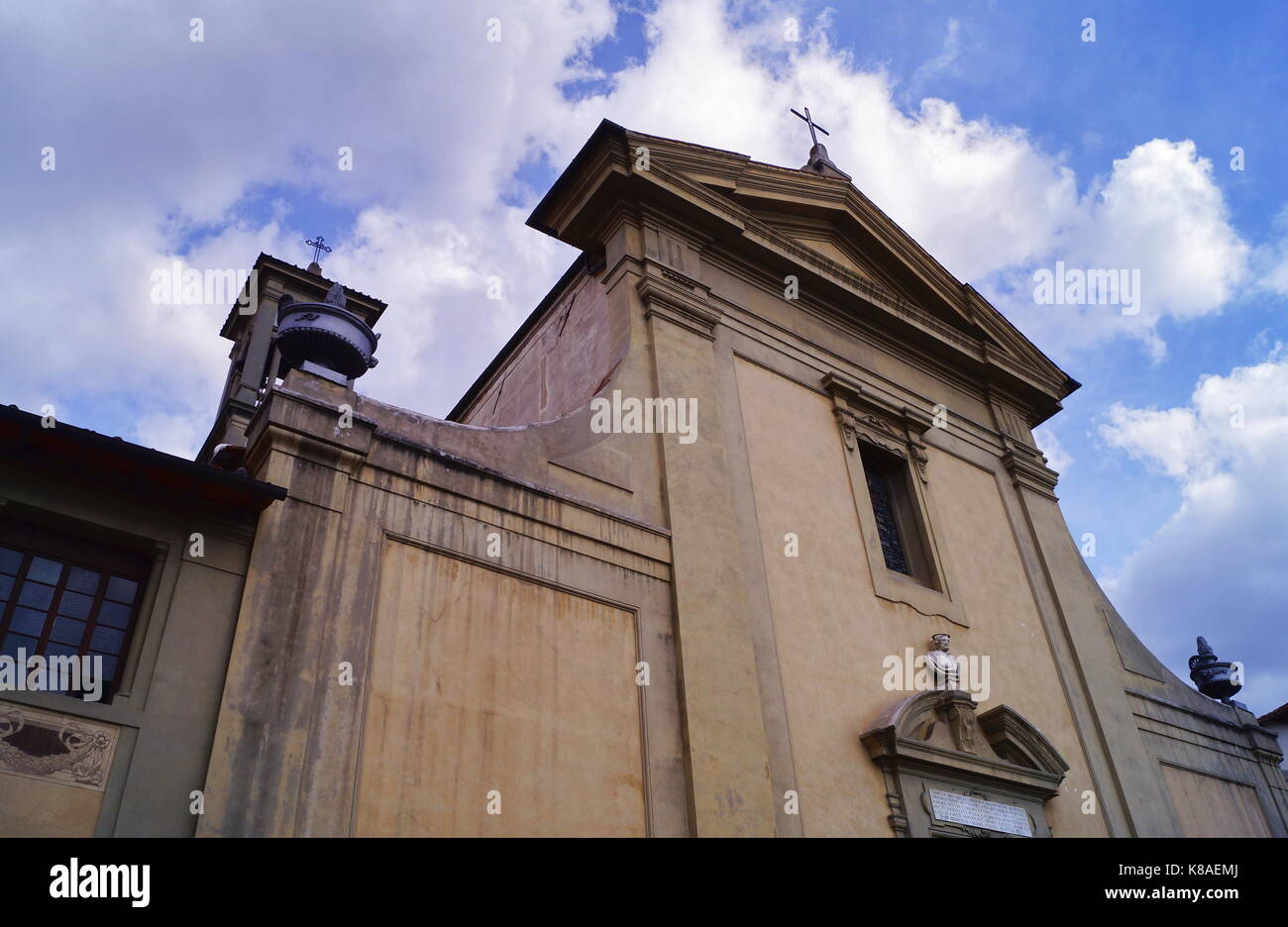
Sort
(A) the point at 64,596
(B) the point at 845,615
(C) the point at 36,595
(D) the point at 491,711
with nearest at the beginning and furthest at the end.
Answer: (C) the point at 36,595, (A) the point at 64,596, (D) the point at 491,711, (B) the point at 845,615

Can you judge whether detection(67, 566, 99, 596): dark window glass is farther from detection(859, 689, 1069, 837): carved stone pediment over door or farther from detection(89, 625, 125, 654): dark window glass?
detection(859, 689, 1069, 837): carved stone pediment over door

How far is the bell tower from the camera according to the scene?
315 inches

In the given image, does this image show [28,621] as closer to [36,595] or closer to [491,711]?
[36,595]

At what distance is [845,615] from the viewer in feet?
33.4

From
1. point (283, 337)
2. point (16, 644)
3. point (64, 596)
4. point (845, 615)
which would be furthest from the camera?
point (845, 615)

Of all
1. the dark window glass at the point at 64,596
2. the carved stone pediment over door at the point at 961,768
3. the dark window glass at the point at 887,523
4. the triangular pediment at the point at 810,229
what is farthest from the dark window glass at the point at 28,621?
the dark window glass at the point at 887,523

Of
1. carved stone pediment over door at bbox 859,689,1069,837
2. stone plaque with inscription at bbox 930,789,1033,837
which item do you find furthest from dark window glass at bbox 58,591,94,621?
stone plaque with inscription at bbox 930,789,1033,837

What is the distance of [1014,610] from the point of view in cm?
1240

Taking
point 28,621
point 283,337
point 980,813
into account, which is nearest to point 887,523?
point 980,813

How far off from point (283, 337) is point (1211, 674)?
507 inches

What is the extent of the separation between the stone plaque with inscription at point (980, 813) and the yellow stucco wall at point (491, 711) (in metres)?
3.31

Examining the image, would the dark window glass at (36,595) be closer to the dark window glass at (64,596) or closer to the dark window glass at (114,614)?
the dark window glass at (64,596)

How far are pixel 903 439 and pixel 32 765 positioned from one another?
32.4 feet
